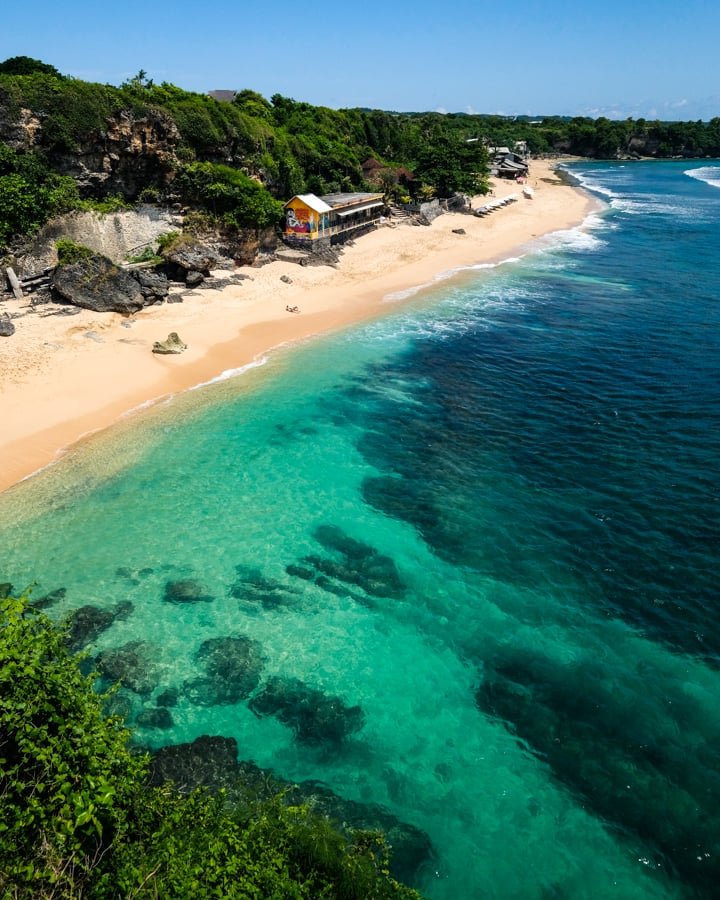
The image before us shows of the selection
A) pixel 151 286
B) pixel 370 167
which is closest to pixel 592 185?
pixel 370 167

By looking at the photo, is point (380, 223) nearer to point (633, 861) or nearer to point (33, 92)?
point (33, 92)

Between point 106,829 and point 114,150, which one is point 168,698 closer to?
point 106,829

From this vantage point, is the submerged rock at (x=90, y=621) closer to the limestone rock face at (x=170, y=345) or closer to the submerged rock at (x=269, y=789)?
the submerged rock at (x=269, y=789)

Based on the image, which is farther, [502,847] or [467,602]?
[467,602]

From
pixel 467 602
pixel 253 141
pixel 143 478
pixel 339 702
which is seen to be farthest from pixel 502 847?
pixel 253 141

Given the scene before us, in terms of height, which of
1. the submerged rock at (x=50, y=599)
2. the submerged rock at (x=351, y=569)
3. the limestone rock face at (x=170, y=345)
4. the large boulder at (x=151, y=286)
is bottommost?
the submerged rock at (x=351, y=569)

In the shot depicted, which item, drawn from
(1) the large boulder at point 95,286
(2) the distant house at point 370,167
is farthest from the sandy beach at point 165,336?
(2) the distant house at point 370,167

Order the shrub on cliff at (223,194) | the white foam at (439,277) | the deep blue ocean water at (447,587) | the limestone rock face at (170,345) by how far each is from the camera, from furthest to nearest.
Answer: the white foam at (439,277) < the shrub on cliff at (223,194) < the limestone rock face at (170,345) < the deep blue ocean water at (447,587)
